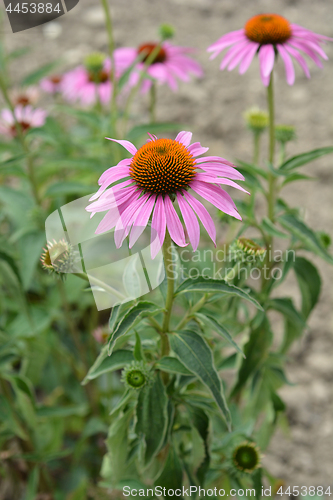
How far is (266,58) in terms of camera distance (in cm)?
84

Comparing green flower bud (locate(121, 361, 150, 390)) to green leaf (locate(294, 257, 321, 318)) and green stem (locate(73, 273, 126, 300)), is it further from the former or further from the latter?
green leaf (locate(294, 257, 321, 318))

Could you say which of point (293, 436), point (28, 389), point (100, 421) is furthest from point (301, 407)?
point (28, 389)

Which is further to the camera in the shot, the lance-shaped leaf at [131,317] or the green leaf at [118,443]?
the green leaf at [118,443]

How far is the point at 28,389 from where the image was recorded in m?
0.90

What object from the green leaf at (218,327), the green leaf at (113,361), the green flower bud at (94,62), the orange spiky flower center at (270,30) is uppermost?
the orange spiky flower center at (270,30)

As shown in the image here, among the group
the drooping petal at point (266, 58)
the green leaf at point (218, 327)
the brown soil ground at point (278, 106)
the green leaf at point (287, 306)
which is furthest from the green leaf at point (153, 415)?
the brown soil ground at point (278, 106)

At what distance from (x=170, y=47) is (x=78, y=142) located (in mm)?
424

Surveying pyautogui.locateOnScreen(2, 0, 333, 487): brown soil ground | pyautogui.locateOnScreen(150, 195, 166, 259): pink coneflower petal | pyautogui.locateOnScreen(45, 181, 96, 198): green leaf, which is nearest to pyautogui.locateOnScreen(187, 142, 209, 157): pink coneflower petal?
pyautogui.locateOnScreen(150, 195, 166, 259): pink coneflower petal

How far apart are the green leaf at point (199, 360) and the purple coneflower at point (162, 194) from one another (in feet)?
0.60

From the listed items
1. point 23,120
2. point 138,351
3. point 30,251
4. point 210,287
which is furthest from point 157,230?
point 23,120

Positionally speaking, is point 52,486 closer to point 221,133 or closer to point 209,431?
point 209,431

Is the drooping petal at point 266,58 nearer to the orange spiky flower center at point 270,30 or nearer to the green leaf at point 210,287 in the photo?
the orange spiky flower center at point 270,30

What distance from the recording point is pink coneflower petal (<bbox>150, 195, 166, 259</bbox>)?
52 cm

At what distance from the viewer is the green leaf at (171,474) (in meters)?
0.78
